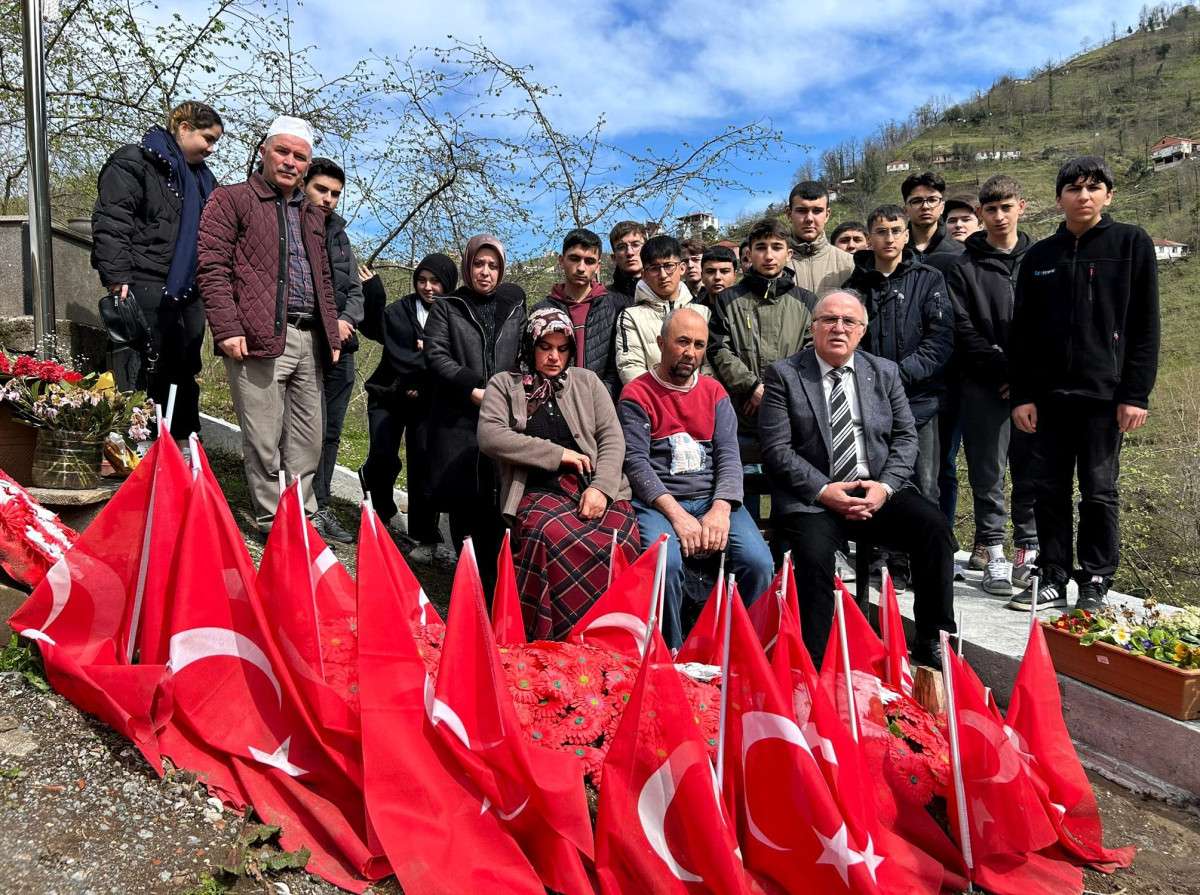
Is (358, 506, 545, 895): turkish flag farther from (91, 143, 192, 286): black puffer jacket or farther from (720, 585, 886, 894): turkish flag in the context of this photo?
(91, 143, 192, 286): black puffer jacket

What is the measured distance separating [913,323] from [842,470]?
4.06 feet

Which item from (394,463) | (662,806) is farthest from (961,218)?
(662,806)

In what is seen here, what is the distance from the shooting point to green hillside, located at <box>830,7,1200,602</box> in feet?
36.9

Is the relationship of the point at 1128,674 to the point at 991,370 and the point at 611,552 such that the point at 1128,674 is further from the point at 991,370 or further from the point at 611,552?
the point at 611,552

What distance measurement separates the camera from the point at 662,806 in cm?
261

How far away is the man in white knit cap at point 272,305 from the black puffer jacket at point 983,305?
3669 mm

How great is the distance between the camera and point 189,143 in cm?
539

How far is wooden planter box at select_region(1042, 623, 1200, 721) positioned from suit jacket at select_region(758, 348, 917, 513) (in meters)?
1.05

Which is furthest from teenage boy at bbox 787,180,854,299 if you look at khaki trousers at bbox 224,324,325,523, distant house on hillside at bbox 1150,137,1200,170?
distant house on hillside at bbox 1150,137,1200,170

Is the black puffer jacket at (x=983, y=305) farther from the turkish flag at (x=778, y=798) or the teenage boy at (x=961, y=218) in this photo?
the turkish flag at (x=778, y=798)

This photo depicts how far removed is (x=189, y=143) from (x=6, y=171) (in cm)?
593

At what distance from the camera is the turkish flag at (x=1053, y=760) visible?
3061mm

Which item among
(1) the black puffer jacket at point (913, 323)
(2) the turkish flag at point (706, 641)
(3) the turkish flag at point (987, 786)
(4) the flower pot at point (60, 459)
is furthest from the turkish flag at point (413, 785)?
(1) the black puffer jacket at point (913, 323)

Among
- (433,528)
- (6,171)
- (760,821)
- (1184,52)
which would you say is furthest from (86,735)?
(1184,52)
